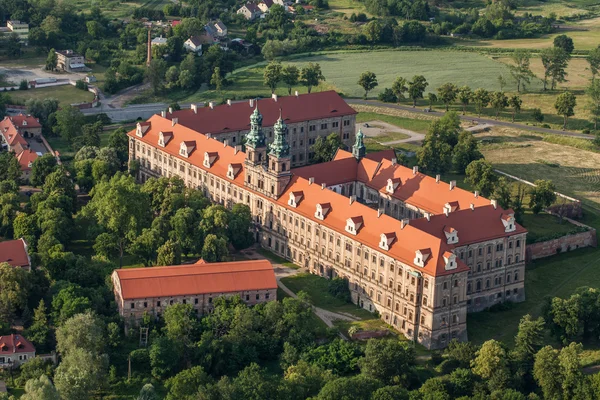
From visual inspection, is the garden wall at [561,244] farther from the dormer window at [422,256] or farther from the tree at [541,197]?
the dormer window at [422,256]

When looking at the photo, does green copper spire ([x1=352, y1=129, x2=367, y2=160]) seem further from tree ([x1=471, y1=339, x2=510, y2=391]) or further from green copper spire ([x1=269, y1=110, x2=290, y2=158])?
tree ([x1=471, y1=339, x2=510, y2=391])

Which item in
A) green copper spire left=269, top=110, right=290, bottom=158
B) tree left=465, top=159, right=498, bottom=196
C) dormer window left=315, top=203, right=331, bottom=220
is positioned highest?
green copper spire left=269, top=110, right=290, bottom=158

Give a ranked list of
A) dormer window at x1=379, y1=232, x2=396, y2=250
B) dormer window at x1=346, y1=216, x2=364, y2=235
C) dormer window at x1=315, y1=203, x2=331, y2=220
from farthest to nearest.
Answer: dormer window at x1=315, y1=203, x2=331, y2=220
dormer window at x1=346, y1=216, x2=364, y2=235
dormer window at x1=379, y1=232, x2=396, y2=250

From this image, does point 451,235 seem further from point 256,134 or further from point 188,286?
point 256,134

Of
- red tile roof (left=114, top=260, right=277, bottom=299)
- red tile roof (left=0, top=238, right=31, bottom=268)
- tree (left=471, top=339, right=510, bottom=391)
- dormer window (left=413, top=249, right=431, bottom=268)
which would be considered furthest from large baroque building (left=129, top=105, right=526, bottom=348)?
red tile roof (left=0, top=238, right=31, bottom=268)

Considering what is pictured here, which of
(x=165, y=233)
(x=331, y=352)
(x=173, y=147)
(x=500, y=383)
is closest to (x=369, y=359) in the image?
(x=331, y=352)

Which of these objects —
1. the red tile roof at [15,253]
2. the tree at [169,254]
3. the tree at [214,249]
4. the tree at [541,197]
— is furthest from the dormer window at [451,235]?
the red tile roof at [15,253]

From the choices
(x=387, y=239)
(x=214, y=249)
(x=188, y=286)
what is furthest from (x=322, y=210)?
(x=188, y=286)

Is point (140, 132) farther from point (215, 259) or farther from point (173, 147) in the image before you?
point (215, 259)
